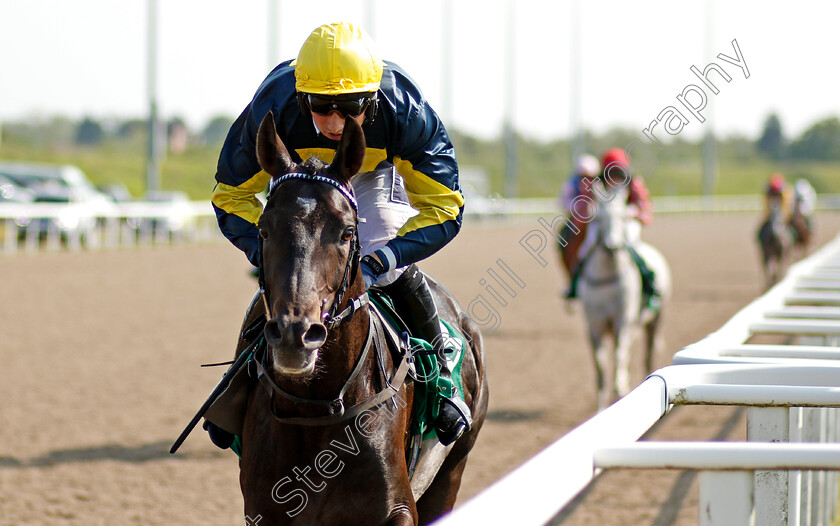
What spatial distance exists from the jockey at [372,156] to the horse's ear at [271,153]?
284 millimetres

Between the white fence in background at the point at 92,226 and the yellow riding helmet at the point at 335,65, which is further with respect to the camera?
the white fence in background at the point at 92,226

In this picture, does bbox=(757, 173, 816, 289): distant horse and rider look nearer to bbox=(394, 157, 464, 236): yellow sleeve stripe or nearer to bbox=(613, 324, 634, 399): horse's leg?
bbox=(613, 324, 634, 399): horse's leg

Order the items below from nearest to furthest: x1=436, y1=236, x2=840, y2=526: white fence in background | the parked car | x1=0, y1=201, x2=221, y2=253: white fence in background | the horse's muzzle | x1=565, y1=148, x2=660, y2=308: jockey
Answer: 1. x1=436, y1=236, x2=840, y2=526: white fence in background
2. the horse's muzzle
3. x1=565, y1=148, x2=660, y2=308: jockey
4. x1=0, y1=201, x2=221, y2=253: white fence in background
5. the parked car

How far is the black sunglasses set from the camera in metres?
2.69

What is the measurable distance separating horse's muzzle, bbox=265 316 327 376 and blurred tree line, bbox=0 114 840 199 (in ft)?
173

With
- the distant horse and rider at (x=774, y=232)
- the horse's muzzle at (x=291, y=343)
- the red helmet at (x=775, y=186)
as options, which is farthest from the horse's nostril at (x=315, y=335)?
the red helmet at (x=775, y=186)

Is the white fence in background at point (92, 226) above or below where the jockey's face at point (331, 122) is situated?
below

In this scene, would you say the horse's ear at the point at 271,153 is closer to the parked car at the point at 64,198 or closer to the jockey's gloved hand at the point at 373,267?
the jockey's gloved hand at the point at 373,267

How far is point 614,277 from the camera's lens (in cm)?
711

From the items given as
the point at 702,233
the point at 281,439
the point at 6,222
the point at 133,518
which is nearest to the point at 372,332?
the point at 281,439

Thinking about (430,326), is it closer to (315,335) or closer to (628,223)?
(315,335)

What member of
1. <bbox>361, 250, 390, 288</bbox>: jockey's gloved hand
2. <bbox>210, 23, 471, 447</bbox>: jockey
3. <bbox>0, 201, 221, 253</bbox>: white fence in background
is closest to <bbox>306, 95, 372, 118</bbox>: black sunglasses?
<bbox>210, 23, 471, 447</bbox>: jockey

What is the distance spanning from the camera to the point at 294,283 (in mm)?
2186

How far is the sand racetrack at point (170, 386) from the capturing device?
16.0 ft
